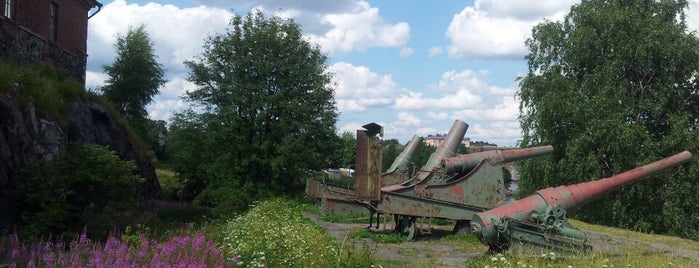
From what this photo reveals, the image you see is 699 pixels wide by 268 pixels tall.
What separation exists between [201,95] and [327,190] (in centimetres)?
1487

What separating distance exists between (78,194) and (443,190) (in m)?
7.08

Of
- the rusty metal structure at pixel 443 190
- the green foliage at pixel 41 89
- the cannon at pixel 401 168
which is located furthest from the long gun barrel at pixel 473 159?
the green foliage at pixel 41 89

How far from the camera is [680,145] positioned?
79.7 ft

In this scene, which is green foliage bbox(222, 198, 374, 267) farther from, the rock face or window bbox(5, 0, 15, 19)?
window bbox(5, 0, 15, 19)

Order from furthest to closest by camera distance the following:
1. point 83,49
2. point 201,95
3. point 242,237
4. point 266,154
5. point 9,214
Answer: point 201,95, point 266,154, point 83,49, point 9,214, point 242,237

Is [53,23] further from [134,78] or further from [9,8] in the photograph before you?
[134,78]

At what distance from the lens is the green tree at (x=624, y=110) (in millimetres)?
24203

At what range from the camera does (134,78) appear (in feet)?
147

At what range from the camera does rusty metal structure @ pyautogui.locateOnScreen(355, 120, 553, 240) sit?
1290 centimetres

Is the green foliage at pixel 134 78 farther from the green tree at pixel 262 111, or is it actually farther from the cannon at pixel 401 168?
the cannon at pixel 401 168

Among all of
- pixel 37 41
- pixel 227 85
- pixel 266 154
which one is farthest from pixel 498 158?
pixel 227 85

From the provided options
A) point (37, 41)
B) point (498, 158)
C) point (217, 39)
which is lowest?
point (498, 158)

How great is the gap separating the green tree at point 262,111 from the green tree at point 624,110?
29.6ft

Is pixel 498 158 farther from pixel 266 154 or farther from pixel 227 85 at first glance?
pixel 227 85
